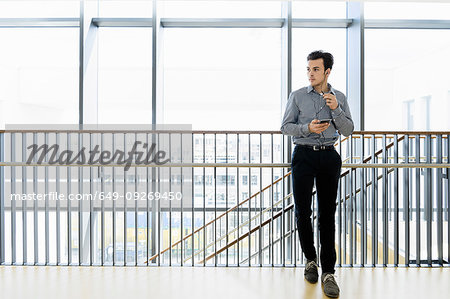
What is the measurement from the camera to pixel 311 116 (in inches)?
77.6

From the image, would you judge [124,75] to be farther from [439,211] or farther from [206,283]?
[439,211]

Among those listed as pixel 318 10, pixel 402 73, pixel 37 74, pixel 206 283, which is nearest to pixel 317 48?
pixel 318 10

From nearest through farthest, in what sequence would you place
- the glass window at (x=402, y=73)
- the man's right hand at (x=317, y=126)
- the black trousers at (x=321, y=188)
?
the man's right hand at (x=317, y=126) < the black trousers at (x=321, y=188) < the glass window at (x=402, y=73)

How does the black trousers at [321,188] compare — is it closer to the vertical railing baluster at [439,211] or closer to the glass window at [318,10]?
the vertical railing baluster at [439,211]

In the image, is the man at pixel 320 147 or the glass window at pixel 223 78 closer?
the man at pixel 320 147

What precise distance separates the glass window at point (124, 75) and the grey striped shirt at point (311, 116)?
2726mm

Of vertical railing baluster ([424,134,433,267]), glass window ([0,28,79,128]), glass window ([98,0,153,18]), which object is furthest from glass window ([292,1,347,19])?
Answer: glass window ([0,28,79,128])

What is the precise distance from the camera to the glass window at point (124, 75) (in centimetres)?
435

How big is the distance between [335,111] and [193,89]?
2.82 metres

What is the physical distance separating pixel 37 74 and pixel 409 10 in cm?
503

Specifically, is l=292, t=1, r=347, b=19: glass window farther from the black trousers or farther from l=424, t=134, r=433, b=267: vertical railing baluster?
the black trousers

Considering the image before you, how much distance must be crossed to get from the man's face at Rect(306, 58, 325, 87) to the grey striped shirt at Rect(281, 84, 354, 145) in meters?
0.06

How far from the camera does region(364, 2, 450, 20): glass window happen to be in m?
4.34

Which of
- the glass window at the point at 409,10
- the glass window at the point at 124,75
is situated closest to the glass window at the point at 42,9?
the glass window at the point at 124,75
